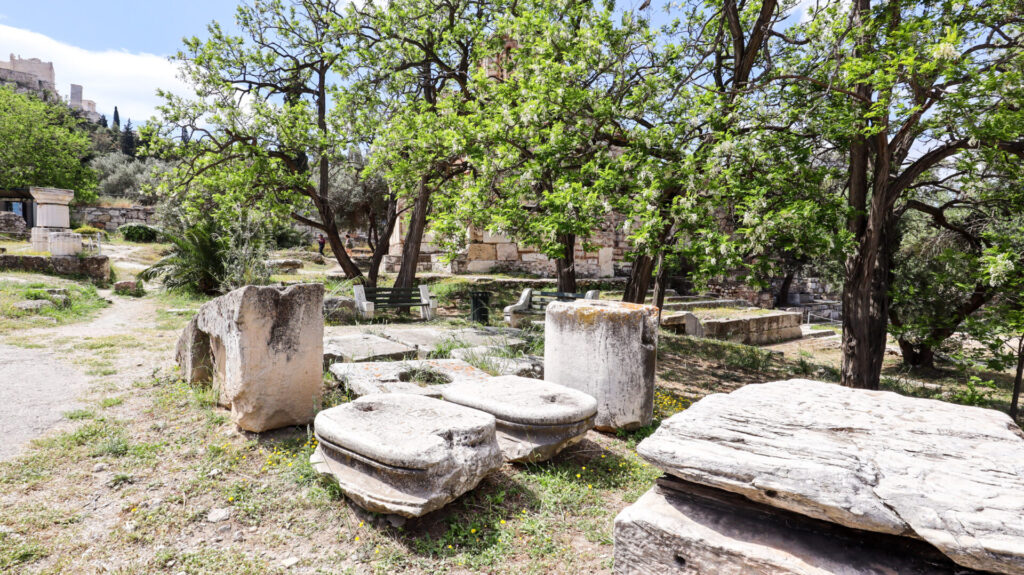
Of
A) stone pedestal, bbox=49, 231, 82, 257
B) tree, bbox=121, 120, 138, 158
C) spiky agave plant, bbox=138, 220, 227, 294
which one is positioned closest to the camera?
spiky agave plant, bbox=138, 220, 227, 294

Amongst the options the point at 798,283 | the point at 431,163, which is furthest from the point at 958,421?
the point at 798,283

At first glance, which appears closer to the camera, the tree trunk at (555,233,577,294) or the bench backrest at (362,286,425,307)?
the tree trunk at (555,233,577,294)

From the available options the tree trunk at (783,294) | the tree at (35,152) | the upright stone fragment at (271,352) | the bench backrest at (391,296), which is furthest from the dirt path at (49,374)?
the tree at (35,152)

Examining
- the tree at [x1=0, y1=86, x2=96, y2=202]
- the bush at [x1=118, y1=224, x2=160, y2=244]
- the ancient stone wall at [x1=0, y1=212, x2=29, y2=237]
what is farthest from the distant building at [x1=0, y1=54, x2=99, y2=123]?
the bush at [x1=118, y1=224, x2=160, y2=244]

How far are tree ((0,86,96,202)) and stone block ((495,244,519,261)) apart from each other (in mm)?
24824

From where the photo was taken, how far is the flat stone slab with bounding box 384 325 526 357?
19.8 ft

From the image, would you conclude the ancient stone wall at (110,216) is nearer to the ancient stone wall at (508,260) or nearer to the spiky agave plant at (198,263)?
the spiky agave plant at (198,263)

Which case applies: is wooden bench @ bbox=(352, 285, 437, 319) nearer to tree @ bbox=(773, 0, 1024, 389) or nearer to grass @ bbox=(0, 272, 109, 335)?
grass @ bbox=(0, 272, 109, 335)

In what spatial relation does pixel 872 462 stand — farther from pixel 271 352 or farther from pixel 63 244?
pixel 63 244

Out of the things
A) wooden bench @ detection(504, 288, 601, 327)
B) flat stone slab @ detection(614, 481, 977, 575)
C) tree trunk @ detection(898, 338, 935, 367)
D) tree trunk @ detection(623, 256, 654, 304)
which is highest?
tree trunk @ detection(623, 256, 654, 304)

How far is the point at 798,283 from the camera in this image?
21406mm

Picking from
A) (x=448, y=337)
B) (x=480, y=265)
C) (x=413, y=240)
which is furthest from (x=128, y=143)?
(x=448, y=337)

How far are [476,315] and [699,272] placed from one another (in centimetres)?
474

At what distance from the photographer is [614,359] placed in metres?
4.12
